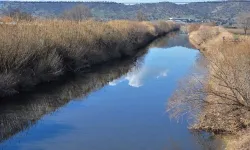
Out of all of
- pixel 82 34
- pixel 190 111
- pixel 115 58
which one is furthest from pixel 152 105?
pixel 115 58

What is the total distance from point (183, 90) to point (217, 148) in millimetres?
2186

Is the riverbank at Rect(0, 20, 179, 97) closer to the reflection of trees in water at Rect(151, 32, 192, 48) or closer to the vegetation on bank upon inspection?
the vegetation on bank

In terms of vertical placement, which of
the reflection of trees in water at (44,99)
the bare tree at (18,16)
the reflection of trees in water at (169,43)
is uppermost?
the bare tree at (18,16)

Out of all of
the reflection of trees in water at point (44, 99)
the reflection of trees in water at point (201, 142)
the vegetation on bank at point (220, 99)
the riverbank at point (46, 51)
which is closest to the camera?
the reflection of trees in water at point (201, 142)

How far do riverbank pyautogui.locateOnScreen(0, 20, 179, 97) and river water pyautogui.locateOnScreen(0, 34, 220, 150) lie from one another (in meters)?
0.61

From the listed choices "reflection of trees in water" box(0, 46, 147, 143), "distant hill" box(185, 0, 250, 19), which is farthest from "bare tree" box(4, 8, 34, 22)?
"distant hill" box(185, 0, 250, 19)

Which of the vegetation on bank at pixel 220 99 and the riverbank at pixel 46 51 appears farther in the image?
the riverbank at pixel 46 51

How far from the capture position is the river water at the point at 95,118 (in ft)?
40.2

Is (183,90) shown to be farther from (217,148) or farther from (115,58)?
(115,58)

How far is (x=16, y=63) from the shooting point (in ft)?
58.1

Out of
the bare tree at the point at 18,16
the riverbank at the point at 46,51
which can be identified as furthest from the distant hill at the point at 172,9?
the riverbank at the point at 46,51

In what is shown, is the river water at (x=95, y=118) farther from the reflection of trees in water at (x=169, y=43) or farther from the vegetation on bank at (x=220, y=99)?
the reflection of trees in water at (x=169, y=43)

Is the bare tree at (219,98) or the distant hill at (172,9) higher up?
the bare tree at (219,98)

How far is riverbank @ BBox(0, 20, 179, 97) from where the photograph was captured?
57.2 feet
